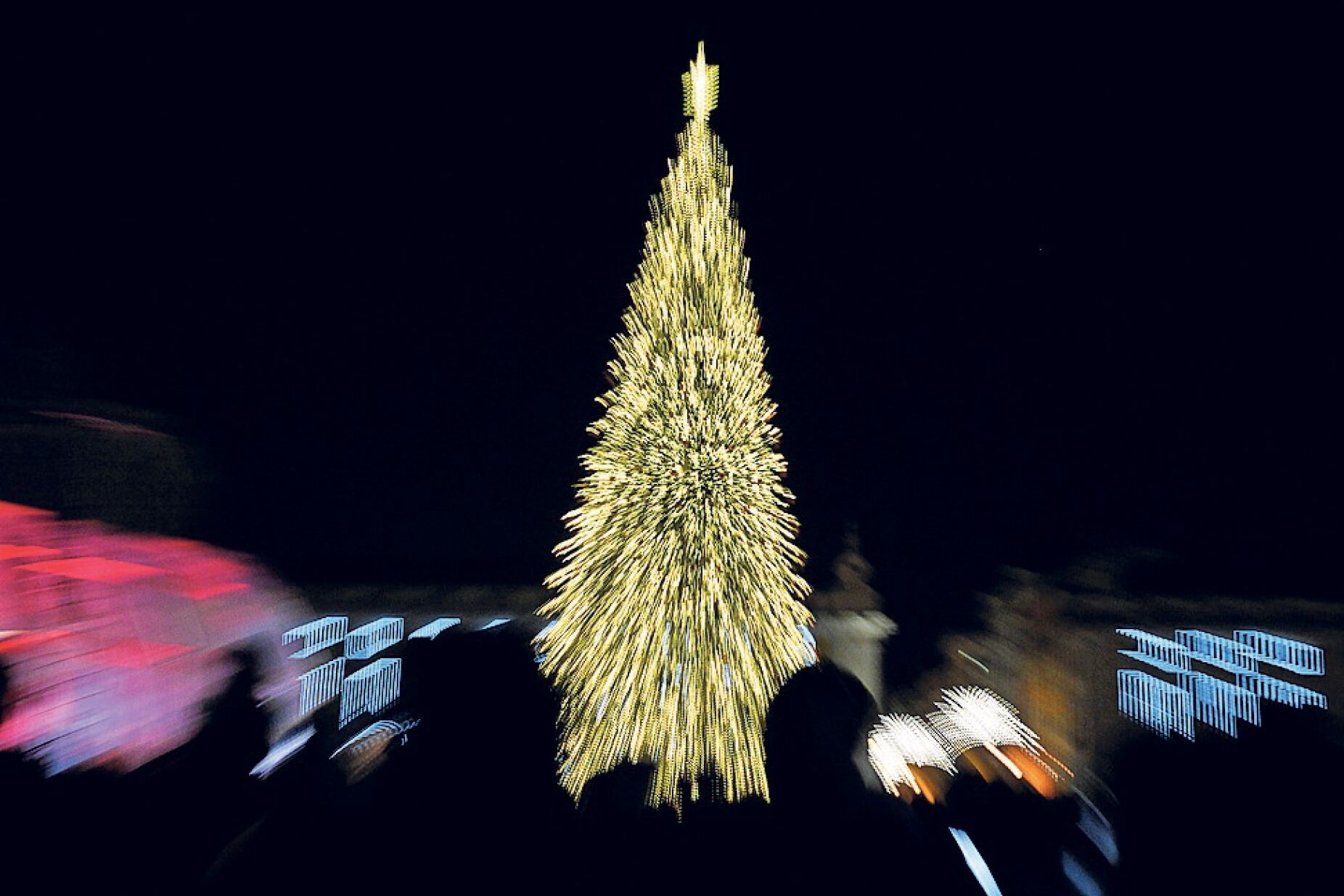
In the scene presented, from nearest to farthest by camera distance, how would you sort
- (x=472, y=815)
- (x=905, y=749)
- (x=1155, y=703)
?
(x=472, y=815) → (x=905, y=749) → (x=1155, y=703)

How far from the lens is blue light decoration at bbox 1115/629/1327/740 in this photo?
8.71ft

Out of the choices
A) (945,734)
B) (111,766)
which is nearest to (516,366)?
(111,766)

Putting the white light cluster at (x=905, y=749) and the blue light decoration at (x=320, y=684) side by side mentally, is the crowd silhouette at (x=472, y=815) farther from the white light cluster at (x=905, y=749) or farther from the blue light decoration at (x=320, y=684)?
the blue light decoration at (x=320, y=684)

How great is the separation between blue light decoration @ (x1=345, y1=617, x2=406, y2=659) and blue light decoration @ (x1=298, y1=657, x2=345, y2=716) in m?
0.16

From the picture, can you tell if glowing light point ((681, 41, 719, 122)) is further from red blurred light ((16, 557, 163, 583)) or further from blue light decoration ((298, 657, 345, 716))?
red blurred light ((16, 557, 163, 583))

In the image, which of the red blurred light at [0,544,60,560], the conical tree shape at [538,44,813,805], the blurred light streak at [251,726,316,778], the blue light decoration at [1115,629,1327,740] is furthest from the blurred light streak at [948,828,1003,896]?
the red blurred light at [0,544,60,560]

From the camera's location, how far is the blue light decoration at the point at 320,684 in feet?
9.15

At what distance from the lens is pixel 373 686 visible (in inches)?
126

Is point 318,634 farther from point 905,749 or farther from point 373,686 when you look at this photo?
point 905,749

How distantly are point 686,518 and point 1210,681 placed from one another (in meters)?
3.14

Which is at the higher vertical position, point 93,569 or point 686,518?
point 686,518

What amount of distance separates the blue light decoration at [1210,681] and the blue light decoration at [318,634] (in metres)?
4.76

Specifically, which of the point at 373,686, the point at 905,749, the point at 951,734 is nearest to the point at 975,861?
the point at 905,749

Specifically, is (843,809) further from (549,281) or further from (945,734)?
(549,281)
